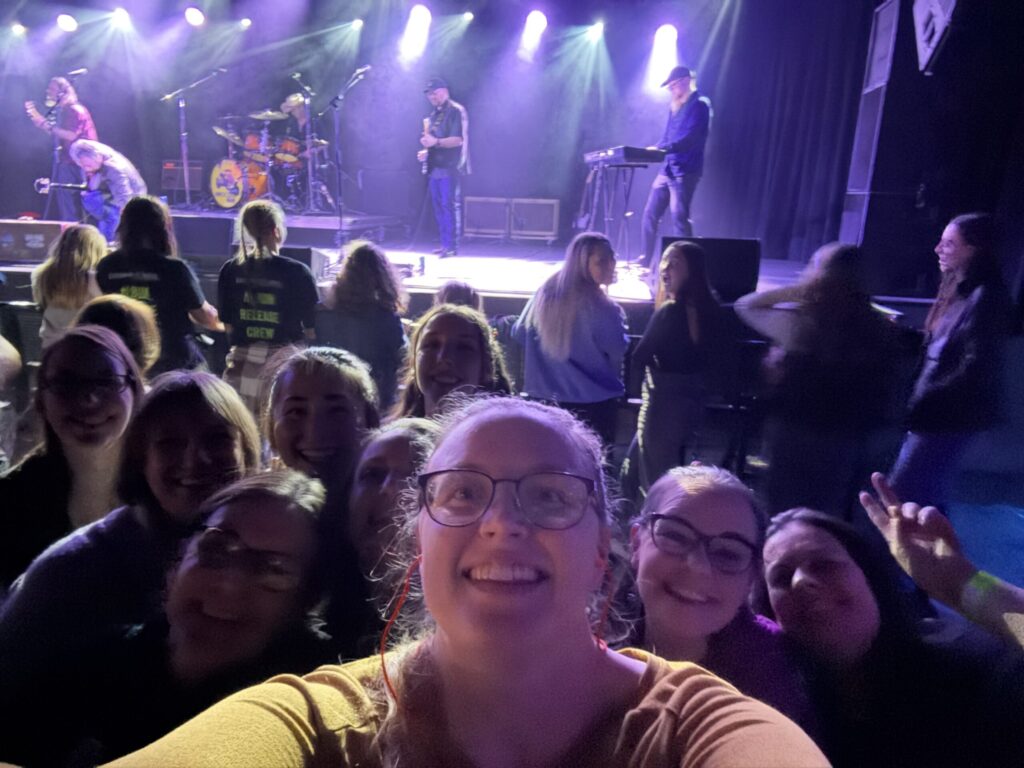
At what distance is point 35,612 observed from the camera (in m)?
1.18

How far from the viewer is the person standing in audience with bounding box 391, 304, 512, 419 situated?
2213 mm

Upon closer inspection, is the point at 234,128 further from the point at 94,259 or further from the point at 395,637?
the point at 395,637

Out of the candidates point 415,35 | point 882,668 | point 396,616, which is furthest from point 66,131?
point 882,668

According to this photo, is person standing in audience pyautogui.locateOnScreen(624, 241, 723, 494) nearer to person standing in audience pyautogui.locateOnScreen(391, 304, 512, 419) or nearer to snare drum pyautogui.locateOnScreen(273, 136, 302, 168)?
person standing in audience pyautogui.locateOnScreen(391, 304, 512, 419)

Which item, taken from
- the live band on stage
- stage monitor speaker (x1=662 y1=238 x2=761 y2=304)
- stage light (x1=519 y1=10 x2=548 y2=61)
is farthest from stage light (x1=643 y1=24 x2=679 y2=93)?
stage monitor speaker (x1=662 y1=238 x2=761 y2=304)

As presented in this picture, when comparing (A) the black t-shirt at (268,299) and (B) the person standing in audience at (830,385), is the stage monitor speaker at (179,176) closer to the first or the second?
(A) the black t-shirt at (268,299)

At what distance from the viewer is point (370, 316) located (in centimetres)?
301

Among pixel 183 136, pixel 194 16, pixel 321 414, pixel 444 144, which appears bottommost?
pixel 321 414

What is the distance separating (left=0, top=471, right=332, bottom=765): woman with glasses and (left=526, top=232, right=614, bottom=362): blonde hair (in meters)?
1.89

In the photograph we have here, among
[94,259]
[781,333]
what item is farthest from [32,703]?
[94,259]

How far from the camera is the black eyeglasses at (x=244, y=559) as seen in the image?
45.3 inches

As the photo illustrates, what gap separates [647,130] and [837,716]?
31.0 feet

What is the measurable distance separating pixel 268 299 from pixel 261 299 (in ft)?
0.11

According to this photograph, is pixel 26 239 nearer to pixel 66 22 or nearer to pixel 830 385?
pixel 66 22
